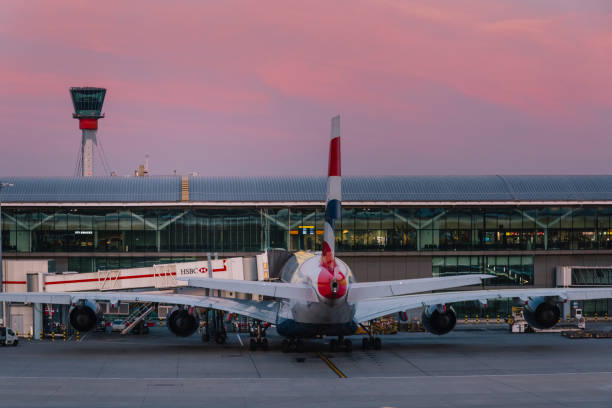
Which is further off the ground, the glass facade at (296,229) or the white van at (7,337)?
the glass facade at (296,229)

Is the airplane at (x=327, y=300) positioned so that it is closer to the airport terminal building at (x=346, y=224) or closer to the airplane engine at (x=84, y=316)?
the airplane engine at (x=84, y=316)

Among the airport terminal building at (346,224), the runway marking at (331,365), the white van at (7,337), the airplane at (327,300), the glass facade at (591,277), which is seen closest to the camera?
the runway marking at (331,365)

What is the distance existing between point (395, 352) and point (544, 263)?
37.4 meters

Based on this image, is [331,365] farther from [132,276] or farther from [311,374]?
[132,276]

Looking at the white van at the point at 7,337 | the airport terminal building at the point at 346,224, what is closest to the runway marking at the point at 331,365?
the white van at the point at 7,337

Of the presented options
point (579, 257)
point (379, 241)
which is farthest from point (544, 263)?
point (379, 241)

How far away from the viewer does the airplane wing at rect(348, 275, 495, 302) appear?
3944cm

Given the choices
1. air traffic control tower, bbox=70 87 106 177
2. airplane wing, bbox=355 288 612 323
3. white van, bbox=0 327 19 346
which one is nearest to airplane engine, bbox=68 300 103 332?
white van, bbox=0 327 19 346

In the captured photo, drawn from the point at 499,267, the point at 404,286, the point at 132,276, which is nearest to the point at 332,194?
the point at 404,286

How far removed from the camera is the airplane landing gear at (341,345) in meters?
47.7

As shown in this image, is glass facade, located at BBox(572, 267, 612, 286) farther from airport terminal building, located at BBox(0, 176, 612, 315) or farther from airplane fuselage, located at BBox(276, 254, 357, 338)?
airplane fuselage, located at BBox(276, 254, 357, 338)

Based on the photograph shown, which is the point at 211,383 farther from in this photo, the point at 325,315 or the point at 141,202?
the point at 141,202

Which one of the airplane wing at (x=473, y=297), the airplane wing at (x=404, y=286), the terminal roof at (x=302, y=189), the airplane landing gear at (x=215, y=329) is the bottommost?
the airplane landing gear at (x=215, y=329)

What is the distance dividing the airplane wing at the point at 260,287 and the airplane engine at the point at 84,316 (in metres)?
9.77
